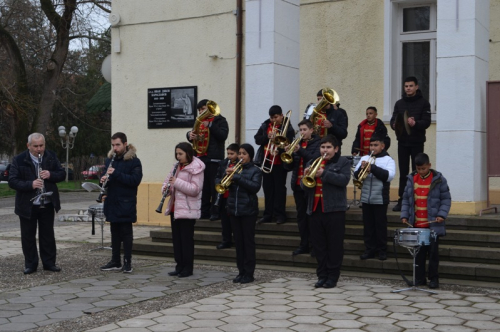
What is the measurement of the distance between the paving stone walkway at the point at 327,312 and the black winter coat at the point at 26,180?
3012 millimetres

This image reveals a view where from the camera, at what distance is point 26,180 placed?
31.7 feet

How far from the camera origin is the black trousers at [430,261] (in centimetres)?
837

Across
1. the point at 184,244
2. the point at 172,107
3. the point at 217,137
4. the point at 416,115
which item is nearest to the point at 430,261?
the point at 416,115

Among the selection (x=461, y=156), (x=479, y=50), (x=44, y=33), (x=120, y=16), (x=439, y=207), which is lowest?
(x=439, y=207)

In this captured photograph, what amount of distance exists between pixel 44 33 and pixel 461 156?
72.2 ft

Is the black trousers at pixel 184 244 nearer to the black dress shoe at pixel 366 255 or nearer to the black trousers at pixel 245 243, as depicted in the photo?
the black trousers at pixel 245 243

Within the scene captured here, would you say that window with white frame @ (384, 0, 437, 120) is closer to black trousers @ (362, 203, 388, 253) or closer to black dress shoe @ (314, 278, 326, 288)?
black trousers @ (362, 203, 388, 253)

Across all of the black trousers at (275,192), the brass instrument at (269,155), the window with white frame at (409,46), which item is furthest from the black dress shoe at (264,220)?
the window with white frame at (409,46)

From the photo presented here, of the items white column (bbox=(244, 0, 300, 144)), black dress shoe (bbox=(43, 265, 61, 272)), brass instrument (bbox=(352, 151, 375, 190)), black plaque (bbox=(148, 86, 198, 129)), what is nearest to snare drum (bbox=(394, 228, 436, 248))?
brass instrument (bbox=(352, 151, 375, 190))

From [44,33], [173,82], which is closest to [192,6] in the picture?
[173,82]

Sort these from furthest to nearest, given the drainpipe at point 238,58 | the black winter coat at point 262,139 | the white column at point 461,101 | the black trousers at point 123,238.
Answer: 1. the drainpipe at point 238,58
2. the black winter coat at point 262,139
3. the white column at point 461,101
4. the black trousers at point 123,238

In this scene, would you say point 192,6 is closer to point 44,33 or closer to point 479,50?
point 479,50

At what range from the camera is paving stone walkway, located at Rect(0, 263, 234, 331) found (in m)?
7.21

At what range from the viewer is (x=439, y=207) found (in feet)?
27.3
